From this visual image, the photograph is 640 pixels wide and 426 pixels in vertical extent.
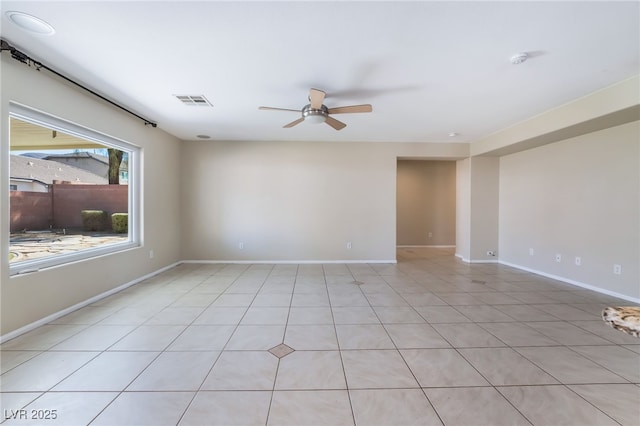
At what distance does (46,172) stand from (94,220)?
84 centimetres

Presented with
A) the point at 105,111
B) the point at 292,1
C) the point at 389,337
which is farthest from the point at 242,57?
the point at 389,337

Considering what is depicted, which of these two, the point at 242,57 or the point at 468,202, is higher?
the point at 242,57

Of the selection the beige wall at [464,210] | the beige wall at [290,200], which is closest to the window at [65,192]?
the beige wall at [290,200]

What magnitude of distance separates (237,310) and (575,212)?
5.19 m

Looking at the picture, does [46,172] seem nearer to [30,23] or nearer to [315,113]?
[30,23]

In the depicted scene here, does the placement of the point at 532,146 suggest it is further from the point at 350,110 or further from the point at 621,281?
the point at 350,110

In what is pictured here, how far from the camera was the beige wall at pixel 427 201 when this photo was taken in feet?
24.1

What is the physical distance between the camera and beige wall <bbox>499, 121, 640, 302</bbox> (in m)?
3.22

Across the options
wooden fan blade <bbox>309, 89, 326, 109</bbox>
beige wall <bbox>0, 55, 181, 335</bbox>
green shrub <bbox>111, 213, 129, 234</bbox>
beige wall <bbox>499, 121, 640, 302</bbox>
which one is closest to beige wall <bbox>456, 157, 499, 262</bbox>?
beige wall <bbox>499, 121, 640, 302</bbox>

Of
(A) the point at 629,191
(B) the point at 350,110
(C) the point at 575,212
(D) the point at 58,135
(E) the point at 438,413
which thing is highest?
(B) the point at 350,110

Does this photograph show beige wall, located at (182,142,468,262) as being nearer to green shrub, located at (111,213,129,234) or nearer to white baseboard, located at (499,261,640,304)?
green shrub, located at (111,213,129,234)

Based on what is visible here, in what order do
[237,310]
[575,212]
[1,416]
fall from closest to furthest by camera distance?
1. [1,416]
2. [237,310]
3. [575,212]

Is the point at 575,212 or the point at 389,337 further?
the point at 575,212

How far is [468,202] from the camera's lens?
5453 mm
